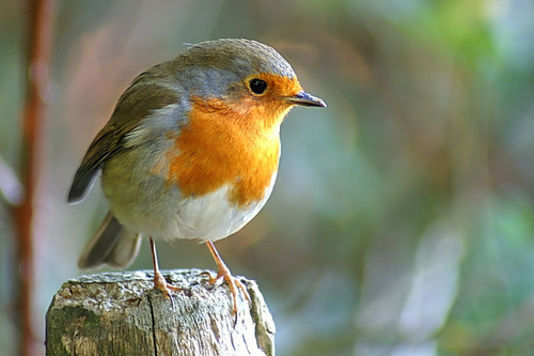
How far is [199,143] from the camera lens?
120 inches

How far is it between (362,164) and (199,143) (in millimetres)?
2016

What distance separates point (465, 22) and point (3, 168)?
2.18 metres

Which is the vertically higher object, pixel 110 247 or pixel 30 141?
pixel 30 141

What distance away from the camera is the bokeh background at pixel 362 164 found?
13.0 feet

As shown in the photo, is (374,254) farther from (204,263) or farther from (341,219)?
(204,263)

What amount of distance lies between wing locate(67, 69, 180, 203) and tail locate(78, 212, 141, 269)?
180mm

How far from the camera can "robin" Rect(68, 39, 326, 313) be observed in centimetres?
302

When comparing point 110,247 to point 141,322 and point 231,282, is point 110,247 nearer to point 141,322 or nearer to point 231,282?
point 231,282

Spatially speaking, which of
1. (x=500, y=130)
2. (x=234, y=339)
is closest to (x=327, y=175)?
(x=500, y=130)

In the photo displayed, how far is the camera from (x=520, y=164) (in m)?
5.38

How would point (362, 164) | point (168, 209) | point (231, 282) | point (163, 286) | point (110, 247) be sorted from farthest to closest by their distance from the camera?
point (362, 164)
point (110, 247)
point (168, 209)
point (231, 282)
point (163, 286)

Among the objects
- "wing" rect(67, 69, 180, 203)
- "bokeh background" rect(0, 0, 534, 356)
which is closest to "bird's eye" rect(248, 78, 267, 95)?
"wing" rect(67, 69, 180, 203)

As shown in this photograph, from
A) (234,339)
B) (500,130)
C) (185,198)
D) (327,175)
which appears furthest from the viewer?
(500,130)

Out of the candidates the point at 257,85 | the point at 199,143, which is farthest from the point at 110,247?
the point at 257,85
